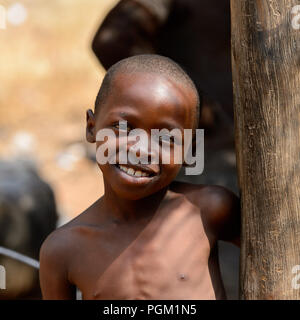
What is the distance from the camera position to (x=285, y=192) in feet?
4.69

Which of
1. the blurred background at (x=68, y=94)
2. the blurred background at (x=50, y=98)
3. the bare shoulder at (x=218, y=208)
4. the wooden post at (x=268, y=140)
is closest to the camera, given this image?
the wooden post at (x=268, y=140)

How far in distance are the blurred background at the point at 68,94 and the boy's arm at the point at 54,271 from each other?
0.63 metres

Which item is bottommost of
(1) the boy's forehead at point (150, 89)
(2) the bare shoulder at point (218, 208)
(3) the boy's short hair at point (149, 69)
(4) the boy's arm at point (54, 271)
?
(4) the boy's arm at point (54, 271)

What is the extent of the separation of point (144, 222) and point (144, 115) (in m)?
0.30

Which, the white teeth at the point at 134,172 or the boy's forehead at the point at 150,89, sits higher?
the boy's forehead at the point at 150,89

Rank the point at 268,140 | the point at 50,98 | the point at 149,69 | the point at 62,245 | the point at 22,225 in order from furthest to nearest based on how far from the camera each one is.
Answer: the point at 50,98
the point at 22,225
the point at 62,245
the point at 149,69
the point at 268,140

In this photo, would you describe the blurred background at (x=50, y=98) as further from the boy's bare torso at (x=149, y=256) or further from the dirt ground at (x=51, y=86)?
the boy's bare torso at (x=149, y=256)

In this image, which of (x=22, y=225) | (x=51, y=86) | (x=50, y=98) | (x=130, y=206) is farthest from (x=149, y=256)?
(x=51, y=86)

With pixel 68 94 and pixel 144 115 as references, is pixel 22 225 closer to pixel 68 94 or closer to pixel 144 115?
pixel 144 115

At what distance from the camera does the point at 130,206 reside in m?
1.60

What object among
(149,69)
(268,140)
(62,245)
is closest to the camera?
(268,140)

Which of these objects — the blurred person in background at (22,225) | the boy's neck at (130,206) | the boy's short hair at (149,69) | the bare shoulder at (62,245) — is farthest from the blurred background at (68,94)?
the bare shoulder at (62,245)

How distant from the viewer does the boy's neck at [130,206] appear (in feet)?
5.25
